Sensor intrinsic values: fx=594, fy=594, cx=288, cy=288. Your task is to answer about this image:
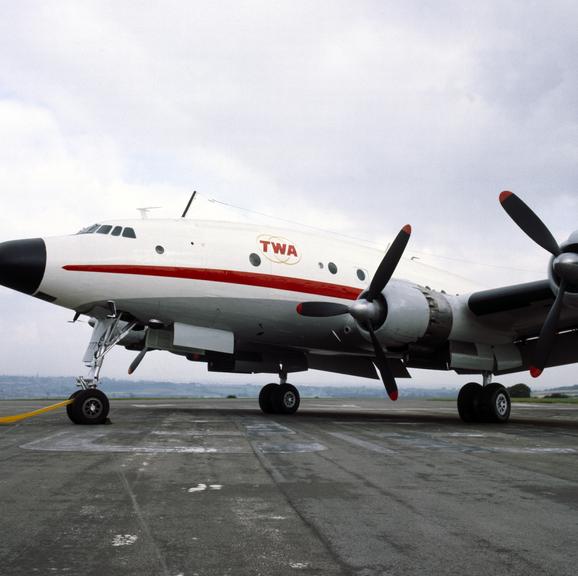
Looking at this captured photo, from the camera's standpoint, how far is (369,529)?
4477 mm

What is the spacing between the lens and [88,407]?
1306cm

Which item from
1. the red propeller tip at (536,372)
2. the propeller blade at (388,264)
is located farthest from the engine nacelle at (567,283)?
the propeller blade at (388,264)

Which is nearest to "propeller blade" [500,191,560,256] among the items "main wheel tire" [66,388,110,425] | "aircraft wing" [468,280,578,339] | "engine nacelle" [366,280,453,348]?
"aircraft wing" [468,280,578,339]

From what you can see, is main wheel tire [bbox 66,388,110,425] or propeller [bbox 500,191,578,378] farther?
main wheel tire [bbox 66,388,110,425]

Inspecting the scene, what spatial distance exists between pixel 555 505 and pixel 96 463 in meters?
5.29

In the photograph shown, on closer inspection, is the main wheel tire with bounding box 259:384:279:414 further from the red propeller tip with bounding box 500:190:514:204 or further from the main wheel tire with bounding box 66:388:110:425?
the red propeller tip with bounding box 500:190:514:204

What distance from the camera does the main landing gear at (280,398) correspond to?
63.4 feet

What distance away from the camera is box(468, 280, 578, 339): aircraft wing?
1442 cm

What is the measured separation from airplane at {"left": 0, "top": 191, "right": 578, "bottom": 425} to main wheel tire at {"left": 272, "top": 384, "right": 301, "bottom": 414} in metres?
2.03

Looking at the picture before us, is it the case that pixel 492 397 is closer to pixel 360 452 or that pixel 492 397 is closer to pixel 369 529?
pixel 360 452

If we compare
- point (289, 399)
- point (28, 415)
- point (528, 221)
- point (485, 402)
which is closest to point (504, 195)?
point (528, 221)

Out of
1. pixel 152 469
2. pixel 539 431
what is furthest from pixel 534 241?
pixel 152 469

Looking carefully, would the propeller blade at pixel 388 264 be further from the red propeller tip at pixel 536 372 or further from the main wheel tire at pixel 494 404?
the main wheel tire at pixel 494 404

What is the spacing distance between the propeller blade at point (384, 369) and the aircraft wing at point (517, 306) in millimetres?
2673
